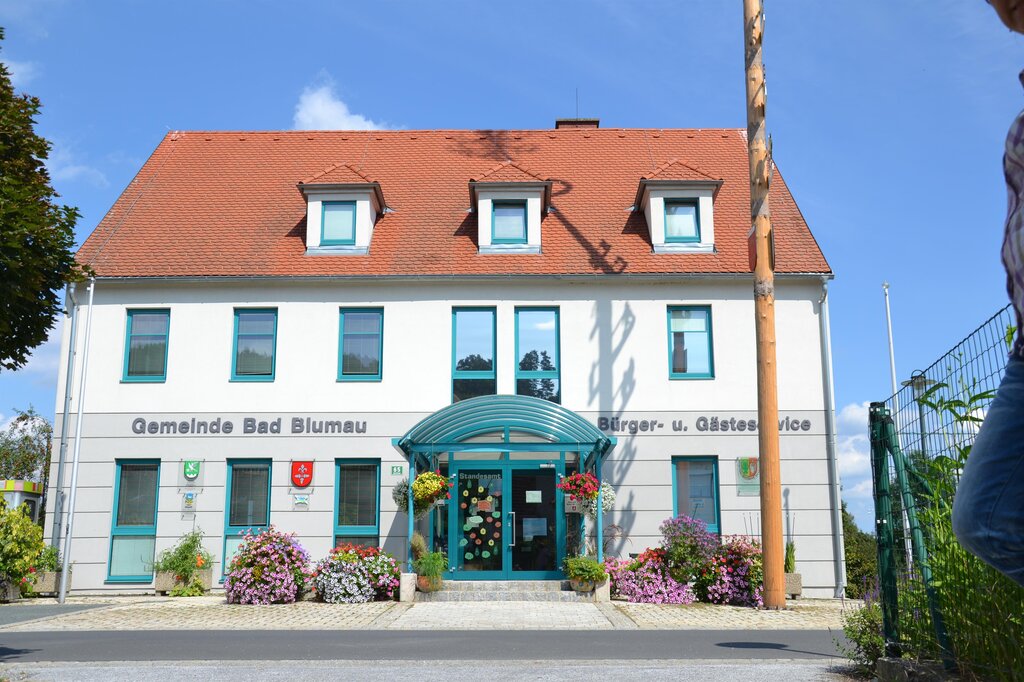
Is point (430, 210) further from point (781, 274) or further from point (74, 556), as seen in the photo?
point (74, 556)

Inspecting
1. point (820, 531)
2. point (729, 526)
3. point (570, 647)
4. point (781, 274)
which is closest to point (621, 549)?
point (729, 526)

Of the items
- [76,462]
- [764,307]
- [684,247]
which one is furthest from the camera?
[684,247]

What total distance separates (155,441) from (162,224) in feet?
16.7

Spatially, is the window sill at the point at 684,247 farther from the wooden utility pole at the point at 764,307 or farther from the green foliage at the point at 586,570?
the green foliage at the point at 586,570

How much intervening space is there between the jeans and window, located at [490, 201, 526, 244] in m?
18.8

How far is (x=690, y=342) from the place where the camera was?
65.3 feet

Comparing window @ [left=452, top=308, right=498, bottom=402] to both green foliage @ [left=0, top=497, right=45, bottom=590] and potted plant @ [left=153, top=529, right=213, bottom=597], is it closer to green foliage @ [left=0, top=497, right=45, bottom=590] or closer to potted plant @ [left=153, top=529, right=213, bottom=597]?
potted plant @ [left=153, top=529, right=213, bottom=597]

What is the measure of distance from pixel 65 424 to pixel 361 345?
6.05m

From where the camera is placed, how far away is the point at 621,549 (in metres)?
18.8

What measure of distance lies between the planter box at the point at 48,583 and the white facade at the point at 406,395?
1.68 ft

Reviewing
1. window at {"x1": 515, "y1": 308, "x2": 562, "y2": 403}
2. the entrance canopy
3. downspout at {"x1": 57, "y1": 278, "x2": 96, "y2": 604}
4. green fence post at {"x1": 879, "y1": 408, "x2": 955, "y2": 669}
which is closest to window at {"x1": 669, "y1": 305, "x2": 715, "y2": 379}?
window at {"x1": 515, "y1": 308, "x2": 562, "y2": 403}

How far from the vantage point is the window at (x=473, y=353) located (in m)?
19.7

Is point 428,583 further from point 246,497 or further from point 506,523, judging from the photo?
point 246,497

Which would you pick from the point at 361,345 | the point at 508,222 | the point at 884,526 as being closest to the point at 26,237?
the point at 884,526
